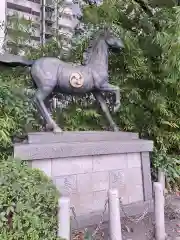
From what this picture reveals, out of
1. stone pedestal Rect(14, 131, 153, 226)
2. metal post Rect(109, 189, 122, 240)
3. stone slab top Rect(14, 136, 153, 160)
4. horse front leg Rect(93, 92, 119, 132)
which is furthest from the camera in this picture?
horse front leg Rect(93, 92, 119, 132)

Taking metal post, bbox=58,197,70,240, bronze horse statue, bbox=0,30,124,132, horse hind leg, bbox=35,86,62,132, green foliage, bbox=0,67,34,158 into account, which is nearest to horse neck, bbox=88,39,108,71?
bronze horse statue, bbox=0,30,124,132

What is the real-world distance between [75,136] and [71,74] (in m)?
0.88

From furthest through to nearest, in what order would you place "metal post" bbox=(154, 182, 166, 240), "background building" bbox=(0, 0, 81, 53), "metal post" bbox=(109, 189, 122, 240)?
"background building" bbox=(0, 0, 81, 53) → "metal post" bbox=(154, 182, 166, 240) → "metal post" bbox=(109, 189, 122, 240)

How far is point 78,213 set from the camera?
391 cm

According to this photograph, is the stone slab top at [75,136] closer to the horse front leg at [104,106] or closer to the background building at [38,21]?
the horse front leg at [104,106]

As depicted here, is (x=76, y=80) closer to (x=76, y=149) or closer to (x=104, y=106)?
(x=104, y=106)

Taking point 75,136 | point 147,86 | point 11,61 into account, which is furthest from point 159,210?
point 147,86

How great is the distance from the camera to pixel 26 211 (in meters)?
2.67

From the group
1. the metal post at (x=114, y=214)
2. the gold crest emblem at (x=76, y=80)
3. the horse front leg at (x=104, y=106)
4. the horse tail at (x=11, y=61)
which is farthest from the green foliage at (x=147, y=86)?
the metal post at (x=114, y=214)

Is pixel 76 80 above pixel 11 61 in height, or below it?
below

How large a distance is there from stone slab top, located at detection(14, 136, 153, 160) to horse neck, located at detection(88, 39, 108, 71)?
3.92 feet

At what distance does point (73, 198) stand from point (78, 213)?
0.65 feet

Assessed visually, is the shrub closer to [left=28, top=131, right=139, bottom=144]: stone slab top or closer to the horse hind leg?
[left=28, top=131, right=139, bottom=144]: stone slab top

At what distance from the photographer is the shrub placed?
2650 millimetres
